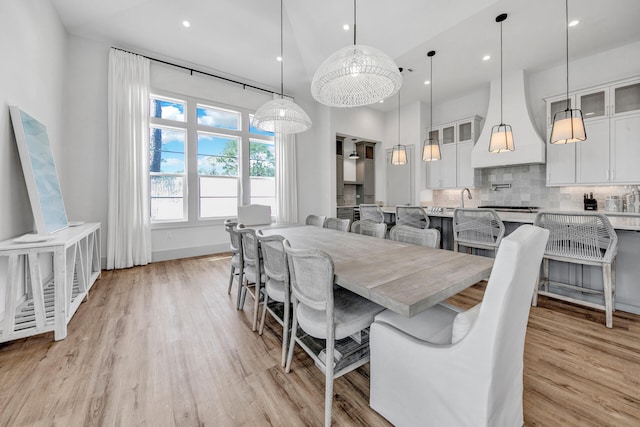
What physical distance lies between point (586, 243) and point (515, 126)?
321 centimetres

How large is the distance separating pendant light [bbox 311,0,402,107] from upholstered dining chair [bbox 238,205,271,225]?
199 cm

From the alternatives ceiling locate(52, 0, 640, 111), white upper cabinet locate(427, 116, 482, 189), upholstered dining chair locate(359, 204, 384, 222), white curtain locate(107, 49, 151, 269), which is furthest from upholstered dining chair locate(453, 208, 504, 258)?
white curtain locate(107, 49, 151, 269)

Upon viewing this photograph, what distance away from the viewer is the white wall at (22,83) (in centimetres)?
218

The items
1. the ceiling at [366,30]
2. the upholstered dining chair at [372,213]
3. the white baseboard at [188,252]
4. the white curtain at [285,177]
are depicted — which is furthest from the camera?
the white curtain at [285,177]

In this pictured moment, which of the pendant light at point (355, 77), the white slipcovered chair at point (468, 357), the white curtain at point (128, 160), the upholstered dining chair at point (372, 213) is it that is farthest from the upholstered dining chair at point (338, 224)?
the white curtain at point (128, 160)

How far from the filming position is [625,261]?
2246mm

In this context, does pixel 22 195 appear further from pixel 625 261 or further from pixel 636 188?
pixel 636 188

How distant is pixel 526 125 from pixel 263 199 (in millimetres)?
5313

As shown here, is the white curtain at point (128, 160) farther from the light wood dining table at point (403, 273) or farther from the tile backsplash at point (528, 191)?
the tile backsplash at point (528, 191)

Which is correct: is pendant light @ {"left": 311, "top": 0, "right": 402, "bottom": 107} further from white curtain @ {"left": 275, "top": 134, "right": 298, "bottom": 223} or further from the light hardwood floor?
white curtain @ {"left": 275, "top": 134, "right": 298, "bottom": 223}

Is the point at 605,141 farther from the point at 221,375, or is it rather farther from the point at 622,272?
the point at 221,375

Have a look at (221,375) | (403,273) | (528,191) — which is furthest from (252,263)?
(528,191)

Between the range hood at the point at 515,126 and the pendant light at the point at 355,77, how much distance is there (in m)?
3.58

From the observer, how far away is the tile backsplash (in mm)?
4094
